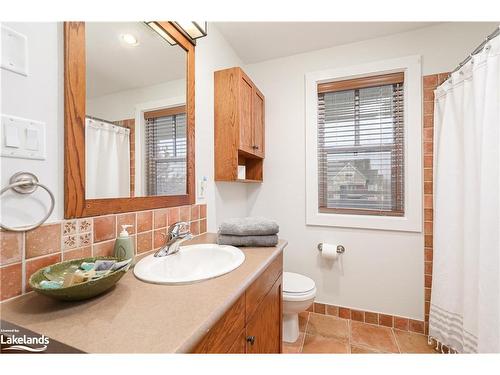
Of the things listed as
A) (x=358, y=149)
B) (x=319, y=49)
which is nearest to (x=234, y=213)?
(x=358, y=149)

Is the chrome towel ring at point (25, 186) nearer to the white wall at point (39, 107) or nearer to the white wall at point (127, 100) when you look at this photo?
the white wall at point (39, 107)

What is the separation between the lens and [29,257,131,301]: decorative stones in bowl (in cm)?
56

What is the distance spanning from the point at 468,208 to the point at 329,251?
0.94 metres

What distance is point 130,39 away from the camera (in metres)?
1.01

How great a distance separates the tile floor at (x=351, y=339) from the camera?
5.10ft

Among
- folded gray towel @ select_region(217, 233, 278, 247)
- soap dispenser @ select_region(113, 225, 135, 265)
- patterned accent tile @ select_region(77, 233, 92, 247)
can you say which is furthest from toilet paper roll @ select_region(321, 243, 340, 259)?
patterned accent tile @ select_region(77, 233, 92, 247)

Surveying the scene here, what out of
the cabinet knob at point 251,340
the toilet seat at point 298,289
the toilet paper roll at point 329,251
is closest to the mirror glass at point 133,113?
the cabinet knob at point 251,340

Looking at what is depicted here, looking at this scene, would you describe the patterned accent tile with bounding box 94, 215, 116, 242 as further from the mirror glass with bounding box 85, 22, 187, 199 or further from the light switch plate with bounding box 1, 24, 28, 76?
the light switch plate with bounding box 1, 24, 28, 76

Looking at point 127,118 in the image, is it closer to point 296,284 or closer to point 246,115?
point 246,115

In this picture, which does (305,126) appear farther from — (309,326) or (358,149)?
(309,326)

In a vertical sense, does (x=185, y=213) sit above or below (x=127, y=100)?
below

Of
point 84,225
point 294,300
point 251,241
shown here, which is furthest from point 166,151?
point 294,300

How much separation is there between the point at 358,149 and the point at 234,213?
1240 mm
